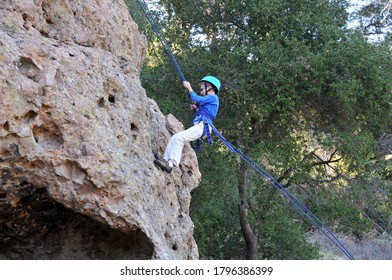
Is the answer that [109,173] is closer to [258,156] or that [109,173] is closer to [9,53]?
[9,53]

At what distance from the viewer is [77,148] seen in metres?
5.45

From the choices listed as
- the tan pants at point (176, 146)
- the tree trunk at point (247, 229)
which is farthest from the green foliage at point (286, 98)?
the tan pants at point (176, 146)

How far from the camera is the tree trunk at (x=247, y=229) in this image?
42.7 feet

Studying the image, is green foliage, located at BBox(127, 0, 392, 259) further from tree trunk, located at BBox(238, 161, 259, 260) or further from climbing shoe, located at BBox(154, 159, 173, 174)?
climbing shoe, located at BBox(154, 159, 173, 174)

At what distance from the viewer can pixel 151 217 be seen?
5.98m

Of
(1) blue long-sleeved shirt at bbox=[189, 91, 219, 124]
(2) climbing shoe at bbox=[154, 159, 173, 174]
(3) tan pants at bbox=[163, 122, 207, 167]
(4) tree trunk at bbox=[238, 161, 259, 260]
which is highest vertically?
(1) blue long-sleeved shirt at bbox=[189, 91, 219, 124]

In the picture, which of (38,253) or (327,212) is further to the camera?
Result: (327,212)

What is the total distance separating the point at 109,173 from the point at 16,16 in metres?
1.94

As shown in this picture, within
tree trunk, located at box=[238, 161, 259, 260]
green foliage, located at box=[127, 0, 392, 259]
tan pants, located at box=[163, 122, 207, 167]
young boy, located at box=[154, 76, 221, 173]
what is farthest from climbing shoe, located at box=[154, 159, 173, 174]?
tree trunk, located at box=[238, 161, 259, 260]

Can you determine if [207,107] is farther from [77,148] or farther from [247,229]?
[247,229]

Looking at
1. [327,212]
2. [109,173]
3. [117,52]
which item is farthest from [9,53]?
[327,212]

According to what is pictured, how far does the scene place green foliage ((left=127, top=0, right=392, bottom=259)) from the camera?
11273 millimetres

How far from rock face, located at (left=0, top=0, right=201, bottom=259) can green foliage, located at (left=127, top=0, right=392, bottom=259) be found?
469 cm

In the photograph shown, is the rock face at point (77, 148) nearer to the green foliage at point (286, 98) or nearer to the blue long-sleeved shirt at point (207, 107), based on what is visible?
the blue long-sleeved shirt at point (207, 107)
